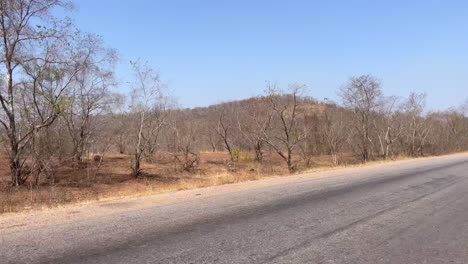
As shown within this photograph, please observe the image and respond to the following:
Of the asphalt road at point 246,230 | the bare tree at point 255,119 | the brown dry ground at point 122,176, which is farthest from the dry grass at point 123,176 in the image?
the asphalt road at point 246,230

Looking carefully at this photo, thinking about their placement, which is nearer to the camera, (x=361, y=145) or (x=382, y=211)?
(x=382, y=211)

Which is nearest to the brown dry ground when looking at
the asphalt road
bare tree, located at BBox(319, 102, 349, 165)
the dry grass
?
the dry grass

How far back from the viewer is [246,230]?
8.00 meters

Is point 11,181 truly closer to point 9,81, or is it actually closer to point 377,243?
point 9,81

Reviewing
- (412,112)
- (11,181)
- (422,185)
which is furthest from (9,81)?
(412,112)

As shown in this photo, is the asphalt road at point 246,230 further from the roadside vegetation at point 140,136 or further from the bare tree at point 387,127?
the bare tree at point 387,127

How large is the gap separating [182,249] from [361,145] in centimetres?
4796

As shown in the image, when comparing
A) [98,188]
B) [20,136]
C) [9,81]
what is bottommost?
[98,188]

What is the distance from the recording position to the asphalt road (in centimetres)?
637

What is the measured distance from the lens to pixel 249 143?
5341cm

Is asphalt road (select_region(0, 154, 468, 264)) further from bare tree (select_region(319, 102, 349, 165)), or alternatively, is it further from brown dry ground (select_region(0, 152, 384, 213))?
bare tree (select_region(319, 102, 349, 165))

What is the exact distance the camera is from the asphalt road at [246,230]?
637 cm

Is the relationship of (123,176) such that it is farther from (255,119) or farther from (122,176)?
(255,119)

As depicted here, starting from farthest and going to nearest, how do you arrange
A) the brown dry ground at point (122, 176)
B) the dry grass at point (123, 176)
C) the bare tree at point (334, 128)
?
the bare tree at point (334, 128), the dry grass at point (123, 176), the brown dry ground at point (122, 176)
